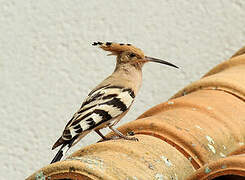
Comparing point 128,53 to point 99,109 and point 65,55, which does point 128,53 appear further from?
point 65,55

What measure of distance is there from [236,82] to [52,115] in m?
1.11

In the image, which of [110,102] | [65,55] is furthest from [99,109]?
[65,55]

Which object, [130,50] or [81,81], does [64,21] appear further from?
[130,50]

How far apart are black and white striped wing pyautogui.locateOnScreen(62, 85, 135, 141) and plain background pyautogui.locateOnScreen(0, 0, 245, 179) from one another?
114 centimetres

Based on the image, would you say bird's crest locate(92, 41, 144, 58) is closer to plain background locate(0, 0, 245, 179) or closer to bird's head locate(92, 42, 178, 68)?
bird's head locate(92, 42, 178, 68)

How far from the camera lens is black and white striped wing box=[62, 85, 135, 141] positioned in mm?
1031

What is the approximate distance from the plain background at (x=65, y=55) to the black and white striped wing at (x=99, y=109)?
1.14 m

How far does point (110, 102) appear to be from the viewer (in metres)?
1.08

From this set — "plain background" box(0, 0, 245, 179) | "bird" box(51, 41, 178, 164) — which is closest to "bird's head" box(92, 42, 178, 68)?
"bird" box(51, 41, 178, 164)

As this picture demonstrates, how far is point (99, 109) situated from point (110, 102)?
3 cm

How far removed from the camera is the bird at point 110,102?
103cm

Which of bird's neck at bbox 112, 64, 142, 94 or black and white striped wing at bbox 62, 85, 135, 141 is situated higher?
bird's neck at bbox 112, 64, 142, 94

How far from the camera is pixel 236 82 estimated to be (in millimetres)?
1359

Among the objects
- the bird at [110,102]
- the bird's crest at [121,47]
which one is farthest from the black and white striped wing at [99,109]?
the bird's crest at [121,47]
